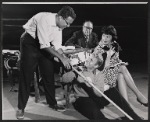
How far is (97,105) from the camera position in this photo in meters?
4.38

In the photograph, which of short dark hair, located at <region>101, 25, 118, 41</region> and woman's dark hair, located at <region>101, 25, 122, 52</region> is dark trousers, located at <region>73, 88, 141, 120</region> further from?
short dark hair, located at <region>101, 25, 118, 41</region>

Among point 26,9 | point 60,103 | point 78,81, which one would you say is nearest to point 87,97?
point 78,81

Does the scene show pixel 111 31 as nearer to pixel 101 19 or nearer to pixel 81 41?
pixel 101 19

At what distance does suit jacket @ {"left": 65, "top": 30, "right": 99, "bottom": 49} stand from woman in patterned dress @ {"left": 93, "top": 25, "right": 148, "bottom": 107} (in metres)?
0.20

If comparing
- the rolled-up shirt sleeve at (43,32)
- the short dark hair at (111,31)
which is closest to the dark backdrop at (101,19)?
the short dark hair at (111,31)

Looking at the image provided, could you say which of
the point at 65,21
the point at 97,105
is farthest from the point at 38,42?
the point at 97,105

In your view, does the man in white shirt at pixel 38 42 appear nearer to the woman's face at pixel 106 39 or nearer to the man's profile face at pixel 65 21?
the man's profile face at pixel 65 21

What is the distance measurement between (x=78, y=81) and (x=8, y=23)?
1292 millimetres

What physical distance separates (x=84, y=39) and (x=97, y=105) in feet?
3.39

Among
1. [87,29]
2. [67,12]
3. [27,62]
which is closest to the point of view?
[67,12]

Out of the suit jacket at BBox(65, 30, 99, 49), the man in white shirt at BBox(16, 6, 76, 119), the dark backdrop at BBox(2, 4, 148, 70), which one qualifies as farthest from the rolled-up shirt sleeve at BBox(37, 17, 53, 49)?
the suit jacket at BBox(65, 30, 99, 49)

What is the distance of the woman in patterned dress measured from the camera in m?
4.39

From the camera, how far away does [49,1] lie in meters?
4.14

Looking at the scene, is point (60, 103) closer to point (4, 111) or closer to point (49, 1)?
point (4, 111)
